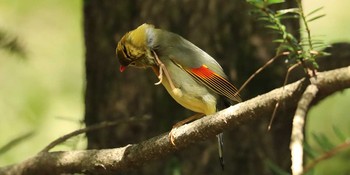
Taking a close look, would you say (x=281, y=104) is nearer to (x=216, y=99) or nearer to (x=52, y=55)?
(x=216, y=99)

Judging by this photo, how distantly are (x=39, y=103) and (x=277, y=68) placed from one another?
109 inches

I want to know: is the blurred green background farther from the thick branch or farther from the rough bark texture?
the thick branch

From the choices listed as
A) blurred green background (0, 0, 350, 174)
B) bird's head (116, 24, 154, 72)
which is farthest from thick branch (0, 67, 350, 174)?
blurred green background (0, 0, 350, 174)

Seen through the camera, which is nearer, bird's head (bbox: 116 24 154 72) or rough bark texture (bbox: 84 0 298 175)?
bird's head (bbox: 116 24 154 72)

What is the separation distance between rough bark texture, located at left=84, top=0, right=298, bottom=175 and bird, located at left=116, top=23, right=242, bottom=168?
1.13 ft

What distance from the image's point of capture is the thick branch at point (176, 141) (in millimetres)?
1960

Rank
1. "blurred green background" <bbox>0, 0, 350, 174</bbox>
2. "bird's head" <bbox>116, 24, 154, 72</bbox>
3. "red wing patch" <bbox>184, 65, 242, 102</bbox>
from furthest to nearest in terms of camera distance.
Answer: "blurred green background" <bbox>0, 0, 350, 174</bbox> → "bird's head" <bbox>116, 24, 154, 72</bbox> → "red wing patch" <bbox>184, 65, 242, 102</bbox>

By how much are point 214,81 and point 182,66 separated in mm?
189

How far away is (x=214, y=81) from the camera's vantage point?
3.30 m

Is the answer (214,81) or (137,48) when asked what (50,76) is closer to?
(137,48)

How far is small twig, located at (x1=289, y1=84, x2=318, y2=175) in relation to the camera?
147 centimetres

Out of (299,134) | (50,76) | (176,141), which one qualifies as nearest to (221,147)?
(176,141)

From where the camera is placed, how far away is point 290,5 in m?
3.97

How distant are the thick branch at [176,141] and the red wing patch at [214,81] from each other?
487 millimetres
